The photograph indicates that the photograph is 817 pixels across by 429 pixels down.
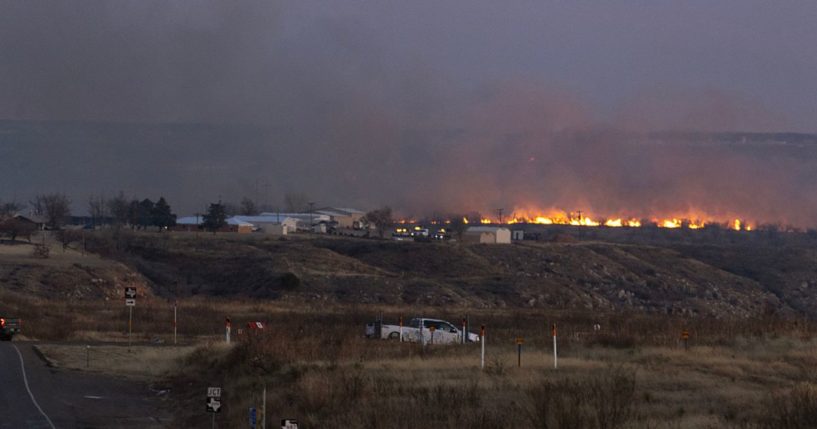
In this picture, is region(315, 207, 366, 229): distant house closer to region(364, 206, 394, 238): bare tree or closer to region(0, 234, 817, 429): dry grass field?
region(364, 206, 394, 238): bare tree

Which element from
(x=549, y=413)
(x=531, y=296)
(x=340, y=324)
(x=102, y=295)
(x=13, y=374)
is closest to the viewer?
(x=549, y=413)

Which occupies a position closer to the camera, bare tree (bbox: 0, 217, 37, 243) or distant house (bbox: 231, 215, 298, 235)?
bare tree (bbox: 0, 217, 37, 243)

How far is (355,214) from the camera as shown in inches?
7072

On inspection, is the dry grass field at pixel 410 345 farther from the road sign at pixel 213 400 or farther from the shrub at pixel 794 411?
the road sign at pixel 213 400

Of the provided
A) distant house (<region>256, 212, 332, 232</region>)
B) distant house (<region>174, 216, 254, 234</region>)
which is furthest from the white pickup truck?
distant house (<region>256, 212, 332, 232</region>)

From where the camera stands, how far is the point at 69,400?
24750mm

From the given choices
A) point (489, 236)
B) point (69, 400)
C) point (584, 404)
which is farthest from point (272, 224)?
point (584, 404)

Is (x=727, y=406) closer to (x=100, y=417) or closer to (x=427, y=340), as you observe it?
(x=100, y=417)

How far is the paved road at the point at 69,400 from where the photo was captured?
70.7ft

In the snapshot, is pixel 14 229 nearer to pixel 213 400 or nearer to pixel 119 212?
pixel 119 212

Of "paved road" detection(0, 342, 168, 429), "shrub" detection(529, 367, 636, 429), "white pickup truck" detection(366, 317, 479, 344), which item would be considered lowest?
"paved road" detection(0, 342, 168, 429)

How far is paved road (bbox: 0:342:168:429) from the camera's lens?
70.7ft

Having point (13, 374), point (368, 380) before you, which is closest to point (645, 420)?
point (368, 380)

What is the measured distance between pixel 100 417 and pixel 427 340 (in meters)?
19.1
